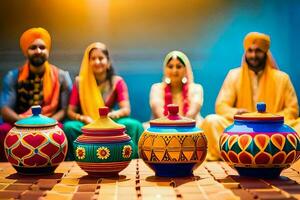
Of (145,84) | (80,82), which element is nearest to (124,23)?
(145,84)

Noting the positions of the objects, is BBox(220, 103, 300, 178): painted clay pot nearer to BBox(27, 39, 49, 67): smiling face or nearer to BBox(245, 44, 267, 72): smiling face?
BBox(245, 44, 267, 72): smiling face

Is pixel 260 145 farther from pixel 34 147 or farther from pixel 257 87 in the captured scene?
pixel 257 87

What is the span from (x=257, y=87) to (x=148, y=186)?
2.61 m

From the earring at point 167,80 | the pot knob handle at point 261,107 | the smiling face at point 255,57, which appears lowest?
the pot knob handle at point 261,107

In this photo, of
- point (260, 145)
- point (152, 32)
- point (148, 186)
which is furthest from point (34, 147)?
point (152, 32)

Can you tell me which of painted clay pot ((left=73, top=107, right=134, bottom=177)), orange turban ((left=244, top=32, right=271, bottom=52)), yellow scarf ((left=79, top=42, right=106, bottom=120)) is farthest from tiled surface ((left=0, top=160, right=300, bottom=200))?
orange turban ((left=244, top=32, right=271, bottom=52))

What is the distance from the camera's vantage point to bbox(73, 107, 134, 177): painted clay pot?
3281 mm

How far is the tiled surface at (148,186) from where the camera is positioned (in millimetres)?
2723

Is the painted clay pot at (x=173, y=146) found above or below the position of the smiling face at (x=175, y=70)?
below

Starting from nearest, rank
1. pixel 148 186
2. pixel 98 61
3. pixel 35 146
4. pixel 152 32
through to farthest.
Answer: pixel 148 186 < pixel 35 146 < pixel 98 61 < pixel 152 32

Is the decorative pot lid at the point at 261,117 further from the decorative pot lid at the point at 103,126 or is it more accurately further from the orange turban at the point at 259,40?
the orange turban at the point at 259,40

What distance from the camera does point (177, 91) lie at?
548cm

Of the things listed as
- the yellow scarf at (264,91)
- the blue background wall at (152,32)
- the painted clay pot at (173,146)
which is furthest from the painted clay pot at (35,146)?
the blue background wall at (152,32)

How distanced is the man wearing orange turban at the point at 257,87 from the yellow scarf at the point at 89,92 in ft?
3.42
